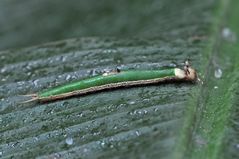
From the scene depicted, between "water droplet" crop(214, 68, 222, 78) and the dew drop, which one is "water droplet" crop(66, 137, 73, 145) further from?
"water droplet" crop(214, 68, 222, 78)

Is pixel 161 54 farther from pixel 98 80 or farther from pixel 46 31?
pixel 46 31

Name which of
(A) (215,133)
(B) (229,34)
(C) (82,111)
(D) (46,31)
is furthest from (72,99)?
(D) (46,31)

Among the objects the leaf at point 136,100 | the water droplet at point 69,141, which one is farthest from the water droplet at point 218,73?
the water droplet at point 69,141


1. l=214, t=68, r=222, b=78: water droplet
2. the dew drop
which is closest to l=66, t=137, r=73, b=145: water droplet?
the dew drop

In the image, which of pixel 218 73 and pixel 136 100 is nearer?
pixel 136 100

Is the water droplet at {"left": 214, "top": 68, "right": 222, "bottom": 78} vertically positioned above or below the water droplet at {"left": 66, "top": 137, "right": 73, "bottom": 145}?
above

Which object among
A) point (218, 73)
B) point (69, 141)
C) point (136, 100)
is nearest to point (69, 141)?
point (69, 141)

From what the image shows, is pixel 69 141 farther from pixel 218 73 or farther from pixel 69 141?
pixel 218 73

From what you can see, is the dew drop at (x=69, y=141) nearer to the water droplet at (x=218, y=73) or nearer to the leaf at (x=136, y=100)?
the leaf at (x=136, y=100)
